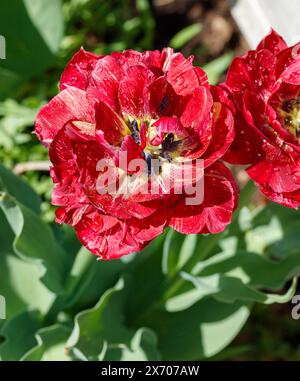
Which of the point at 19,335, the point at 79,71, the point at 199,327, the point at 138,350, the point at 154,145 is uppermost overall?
the point at 79,71

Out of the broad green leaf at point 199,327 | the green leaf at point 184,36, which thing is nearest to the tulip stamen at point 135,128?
the broad green leaf at point 199,327

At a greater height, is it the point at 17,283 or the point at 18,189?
the point at 18,189

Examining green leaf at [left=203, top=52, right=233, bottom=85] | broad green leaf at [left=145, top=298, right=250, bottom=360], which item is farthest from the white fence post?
broad green leaf at [left=145, top=298, right=250, bottom=360]

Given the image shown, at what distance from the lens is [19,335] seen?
1.21m

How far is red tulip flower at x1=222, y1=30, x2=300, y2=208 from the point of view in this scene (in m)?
0.79

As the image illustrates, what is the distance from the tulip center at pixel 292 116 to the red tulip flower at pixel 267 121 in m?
0.01

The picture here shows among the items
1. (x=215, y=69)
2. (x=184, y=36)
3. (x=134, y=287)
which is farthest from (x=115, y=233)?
(x=184, y=36)

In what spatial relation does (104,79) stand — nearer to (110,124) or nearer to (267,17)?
(110,124)

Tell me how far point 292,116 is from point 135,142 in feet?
0.80

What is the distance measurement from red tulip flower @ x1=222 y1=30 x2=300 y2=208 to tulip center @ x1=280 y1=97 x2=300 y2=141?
0.01 meters

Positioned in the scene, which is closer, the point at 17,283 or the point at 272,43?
the point at 272,43

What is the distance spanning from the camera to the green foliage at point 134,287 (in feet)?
3.68

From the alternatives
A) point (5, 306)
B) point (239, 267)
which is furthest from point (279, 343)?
point (5, 306)

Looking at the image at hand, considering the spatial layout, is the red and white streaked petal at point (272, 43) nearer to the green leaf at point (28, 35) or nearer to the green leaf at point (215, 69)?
the green leaf at point (28, 35)
